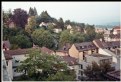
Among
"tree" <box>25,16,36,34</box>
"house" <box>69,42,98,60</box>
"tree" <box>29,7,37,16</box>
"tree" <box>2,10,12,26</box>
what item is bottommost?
"house" <box>69,42,98,60</box>

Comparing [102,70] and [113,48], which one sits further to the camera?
[113,48]

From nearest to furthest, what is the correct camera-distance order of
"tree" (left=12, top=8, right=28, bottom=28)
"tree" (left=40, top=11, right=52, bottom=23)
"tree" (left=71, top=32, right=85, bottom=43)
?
"tree" (left=12, top=8, right=28, bottom=28), "tree" (left=71, top=32, right=85, bottom=43), "tree" (left=40, top=11, right=52, bottom=23)

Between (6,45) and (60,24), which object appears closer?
(6,45)

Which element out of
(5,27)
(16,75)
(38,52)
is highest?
(5,27)

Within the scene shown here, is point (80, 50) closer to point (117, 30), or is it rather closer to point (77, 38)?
point (77, 38)

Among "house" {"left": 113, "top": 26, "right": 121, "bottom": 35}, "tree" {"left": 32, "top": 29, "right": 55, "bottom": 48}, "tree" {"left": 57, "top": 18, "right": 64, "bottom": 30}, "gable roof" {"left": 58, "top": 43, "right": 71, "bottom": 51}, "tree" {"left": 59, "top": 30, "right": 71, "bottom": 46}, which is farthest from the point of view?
"house" {"left": 113, "top": 26, "right": 121, "bottom": 35}

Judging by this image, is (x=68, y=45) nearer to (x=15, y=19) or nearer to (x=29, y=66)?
(x=15, y=19)

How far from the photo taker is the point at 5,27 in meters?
6.19

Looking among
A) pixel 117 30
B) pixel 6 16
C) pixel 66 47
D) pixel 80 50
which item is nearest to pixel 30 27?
pixel 6 16

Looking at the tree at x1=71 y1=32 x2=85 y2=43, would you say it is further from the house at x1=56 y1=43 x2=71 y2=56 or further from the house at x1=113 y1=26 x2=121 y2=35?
the house at x1=113 y1=26 x2=121 y2=35

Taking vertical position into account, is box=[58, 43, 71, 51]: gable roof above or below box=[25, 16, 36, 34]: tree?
below

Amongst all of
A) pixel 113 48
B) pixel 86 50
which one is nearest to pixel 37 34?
pixel 86 50

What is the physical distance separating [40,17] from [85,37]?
2214mm

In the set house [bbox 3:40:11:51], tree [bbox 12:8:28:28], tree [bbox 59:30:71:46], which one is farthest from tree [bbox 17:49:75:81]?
tree [bbox 59:30:71:46]
